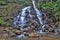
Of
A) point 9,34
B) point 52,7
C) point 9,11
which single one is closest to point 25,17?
point 9,11

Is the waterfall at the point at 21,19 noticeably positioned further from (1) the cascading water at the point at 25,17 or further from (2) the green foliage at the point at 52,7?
(2) the green foliage at the point at 52,7

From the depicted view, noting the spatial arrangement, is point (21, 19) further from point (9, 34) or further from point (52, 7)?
point (9, 34)

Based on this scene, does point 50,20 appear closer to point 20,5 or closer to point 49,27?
point 49,27

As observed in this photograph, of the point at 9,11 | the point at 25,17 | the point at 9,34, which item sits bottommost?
the point at 9,34

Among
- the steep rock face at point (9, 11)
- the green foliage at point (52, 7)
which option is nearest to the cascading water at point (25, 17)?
the steep rock face at point (9, 11)

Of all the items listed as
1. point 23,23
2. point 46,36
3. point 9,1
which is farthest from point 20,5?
point 46,36

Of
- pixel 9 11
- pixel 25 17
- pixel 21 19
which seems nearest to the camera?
pixel 21 19

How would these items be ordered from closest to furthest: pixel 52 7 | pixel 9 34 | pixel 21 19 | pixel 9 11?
pixel 9 34 < pixel 21 19 < pixel 52 7 < pixel 9 11

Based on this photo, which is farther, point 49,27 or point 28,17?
point 28,17
